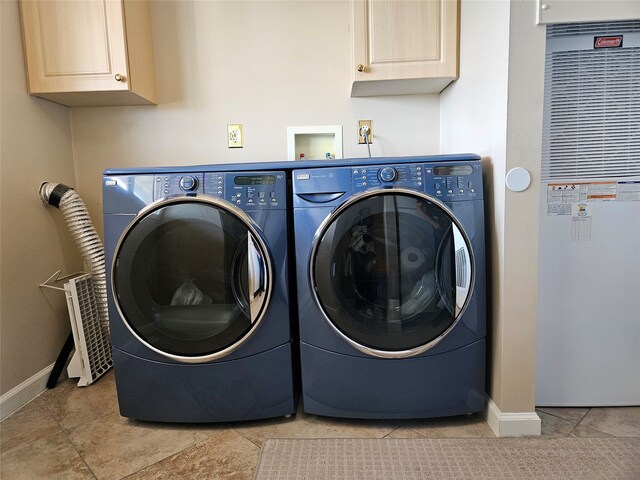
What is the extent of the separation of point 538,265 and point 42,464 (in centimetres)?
187

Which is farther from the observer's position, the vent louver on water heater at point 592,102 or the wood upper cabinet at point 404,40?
the wood upper cabinet at point 404,40

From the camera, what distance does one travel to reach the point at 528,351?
1243 mm

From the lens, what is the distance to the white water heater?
1255 millimetres

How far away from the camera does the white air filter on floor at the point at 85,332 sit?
5.33 feet

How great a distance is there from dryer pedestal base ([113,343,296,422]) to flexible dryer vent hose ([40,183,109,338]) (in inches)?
21.3

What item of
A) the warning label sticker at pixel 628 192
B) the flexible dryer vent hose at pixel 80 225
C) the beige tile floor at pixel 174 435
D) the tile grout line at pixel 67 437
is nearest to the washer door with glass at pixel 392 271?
the beige tile floor at pixel 174 435

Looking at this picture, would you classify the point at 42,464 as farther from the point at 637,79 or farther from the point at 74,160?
A: the point at 637,79

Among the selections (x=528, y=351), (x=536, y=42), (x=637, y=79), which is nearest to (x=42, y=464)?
(x=528, y=351)

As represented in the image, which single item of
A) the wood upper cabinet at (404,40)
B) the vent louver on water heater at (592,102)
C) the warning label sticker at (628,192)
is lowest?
the warning label sticker at (628,192)

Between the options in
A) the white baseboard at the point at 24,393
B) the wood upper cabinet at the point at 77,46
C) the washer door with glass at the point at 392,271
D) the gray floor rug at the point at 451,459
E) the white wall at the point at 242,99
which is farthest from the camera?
the white wall at the point at 242,99

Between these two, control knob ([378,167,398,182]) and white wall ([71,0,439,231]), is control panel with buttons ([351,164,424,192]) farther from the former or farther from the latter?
white wall ([71,0,439,231])

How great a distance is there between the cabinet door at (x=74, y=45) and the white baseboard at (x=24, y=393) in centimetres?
129

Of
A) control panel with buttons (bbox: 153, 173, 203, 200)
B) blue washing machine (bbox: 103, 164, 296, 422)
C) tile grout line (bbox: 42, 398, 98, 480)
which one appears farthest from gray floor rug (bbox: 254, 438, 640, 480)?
control panel with buttons (bbox: 153, 173, 203, 200)

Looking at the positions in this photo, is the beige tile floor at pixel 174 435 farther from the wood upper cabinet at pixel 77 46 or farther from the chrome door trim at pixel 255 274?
the wood upper cabinet at pixel 77 46
